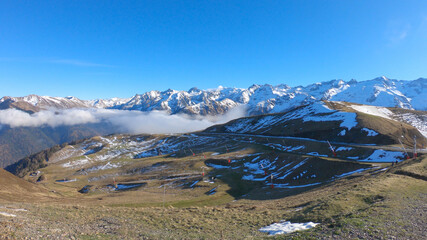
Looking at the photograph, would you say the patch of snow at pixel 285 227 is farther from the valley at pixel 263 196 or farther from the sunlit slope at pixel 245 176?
the sunlit slope at pixel 245 176

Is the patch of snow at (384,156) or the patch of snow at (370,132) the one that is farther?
the patch of snow at (370,132)

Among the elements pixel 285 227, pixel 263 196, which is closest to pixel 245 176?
pixel 263 196

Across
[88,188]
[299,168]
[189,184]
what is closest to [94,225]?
[189,184]

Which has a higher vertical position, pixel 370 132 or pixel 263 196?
pixel 370 132

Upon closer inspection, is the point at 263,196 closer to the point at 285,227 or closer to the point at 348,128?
the point at 285,227

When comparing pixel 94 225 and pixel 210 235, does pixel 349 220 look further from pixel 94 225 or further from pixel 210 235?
pixel 94 225

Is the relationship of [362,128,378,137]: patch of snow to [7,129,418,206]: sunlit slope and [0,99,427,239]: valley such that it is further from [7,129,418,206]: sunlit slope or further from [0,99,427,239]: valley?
[7,129,418,206]: sunlit slope

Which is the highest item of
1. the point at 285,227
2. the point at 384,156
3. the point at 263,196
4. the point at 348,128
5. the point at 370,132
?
the point at 348,128

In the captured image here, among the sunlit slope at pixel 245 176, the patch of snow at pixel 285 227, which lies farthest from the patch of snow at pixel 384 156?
the patch of snow at pixel 285 227
